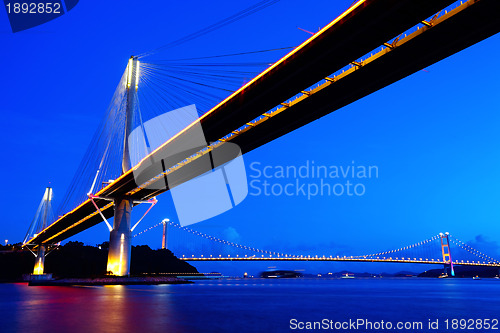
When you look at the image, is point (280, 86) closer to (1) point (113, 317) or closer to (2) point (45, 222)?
(1) point (113, 317)

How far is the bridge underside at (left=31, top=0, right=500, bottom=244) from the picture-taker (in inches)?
579

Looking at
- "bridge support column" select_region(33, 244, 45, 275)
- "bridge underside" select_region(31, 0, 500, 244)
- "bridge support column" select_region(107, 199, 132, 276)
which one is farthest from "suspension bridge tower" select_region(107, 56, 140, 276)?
"bridge support column" select_region(33, 244, 45, 275)

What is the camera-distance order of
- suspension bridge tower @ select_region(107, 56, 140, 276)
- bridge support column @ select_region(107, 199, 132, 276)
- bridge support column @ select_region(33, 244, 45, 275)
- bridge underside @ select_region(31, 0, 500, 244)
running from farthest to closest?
bridge support column @ select_region(33, 244, 45, 275) < bridge support column @ select_region(107, 199, 132, 276) < suspension bridge tower @ select_region(107, 56, 140, 276) < bridge underside @ select_region(31, 0, 500, 244)


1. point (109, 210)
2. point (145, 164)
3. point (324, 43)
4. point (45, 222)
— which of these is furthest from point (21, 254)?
point (324, 43)

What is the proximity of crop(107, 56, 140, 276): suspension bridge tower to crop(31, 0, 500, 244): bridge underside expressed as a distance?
12.9 meters

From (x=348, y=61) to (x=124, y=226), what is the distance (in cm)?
2952

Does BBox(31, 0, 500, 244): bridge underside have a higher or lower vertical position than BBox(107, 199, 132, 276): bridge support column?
higher

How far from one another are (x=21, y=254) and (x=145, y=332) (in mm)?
103343

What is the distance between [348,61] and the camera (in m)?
17.7

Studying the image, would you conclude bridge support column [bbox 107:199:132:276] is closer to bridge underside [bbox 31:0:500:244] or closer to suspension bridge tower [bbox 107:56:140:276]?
suspension bridge tower [bbox 107:56:140:276]

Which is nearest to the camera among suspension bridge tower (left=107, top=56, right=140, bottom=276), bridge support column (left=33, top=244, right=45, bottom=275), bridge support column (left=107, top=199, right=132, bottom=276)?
suspension bridge tower (left=107, top=56, right=140, bottom=276)

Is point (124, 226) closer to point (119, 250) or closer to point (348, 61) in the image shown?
point (119, 250)

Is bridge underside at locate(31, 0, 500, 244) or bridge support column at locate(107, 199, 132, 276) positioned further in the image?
bridge support column at locate(107, 199, 132, 276)

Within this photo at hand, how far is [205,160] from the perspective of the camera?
105 ft
